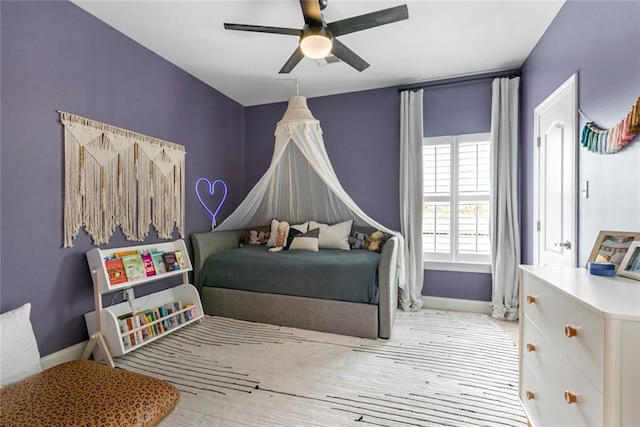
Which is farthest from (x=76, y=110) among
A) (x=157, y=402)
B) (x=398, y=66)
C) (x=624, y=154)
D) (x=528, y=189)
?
(x=528, y=189)

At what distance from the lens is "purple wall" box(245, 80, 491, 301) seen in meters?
3.33

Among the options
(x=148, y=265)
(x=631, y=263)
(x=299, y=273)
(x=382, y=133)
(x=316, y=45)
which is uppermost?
(x=316, y=45)

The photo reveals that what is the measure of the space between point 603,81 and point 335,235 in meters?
2.55

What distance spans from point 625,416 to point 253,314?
8.89 feet

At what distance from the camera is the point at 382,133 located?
3693 mm

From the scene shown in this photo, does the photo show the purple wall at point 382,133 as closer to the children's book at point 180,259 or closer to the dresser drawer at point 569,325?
the children's book at point 180,259

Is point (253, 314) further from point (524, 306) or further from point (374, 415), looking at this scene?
point (524, 306)

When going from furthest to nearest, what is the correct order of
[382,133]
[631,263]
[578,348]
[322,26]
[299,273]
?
[382,133], [299,273], [322,26], [631,263], [578,348]

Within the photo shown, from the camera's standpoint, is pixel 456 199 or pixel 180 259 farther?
pixel 456 199

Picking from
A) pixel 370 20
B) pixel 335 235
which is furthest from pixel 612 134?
pixel 335 235

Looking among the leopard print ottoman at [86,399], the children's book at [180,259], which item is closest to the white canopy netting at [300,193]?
the children's book at [180,259]

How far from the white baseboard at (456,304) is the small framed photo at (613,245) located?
77.6 inches

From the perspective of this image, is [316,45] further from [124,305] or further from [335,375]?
[124,305]

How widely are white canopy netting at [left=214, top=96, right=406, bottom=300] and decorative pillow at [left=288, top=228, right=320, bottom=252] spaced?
0.28 metres
